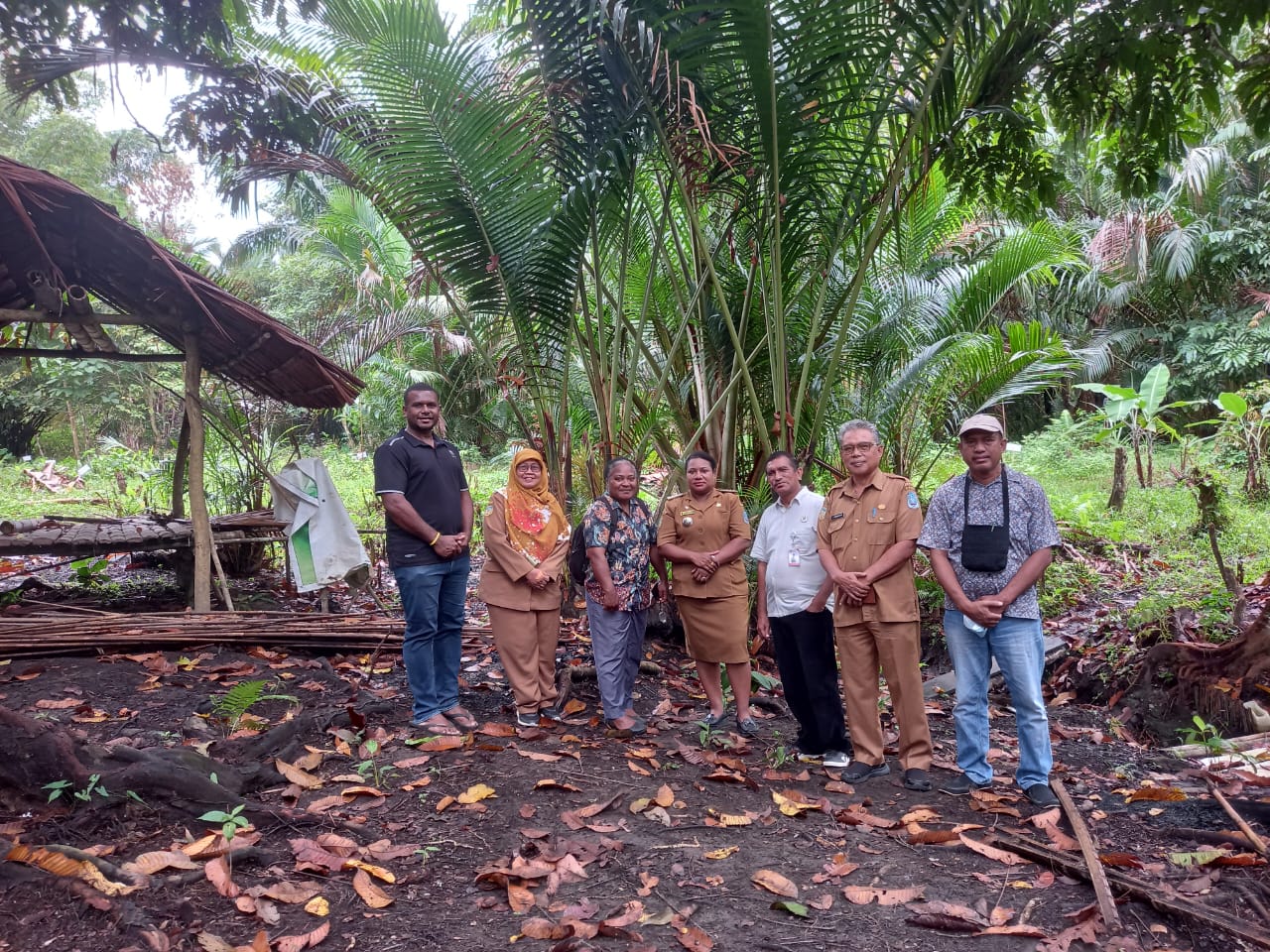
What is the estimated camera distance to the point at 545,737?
4680mm

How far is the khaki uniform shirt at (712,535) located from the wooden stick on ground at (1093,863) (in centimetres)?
182

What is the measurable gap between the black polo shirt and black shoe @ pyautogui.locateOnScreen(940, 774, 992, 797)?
269 centimetres

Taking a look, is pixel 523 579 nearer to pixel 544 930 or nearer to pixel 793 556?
pixel 793 556

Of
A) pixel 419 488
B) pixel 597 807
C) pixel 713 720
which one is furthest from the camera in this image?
pixel 713 720

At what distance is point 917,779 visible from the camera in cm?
426

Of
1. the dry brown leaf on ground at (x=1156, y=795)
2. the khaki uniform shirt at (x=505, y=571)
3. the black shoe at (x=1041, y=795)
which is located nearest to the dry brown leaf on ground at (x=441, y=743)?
the khaki uniform shirt at (x=505, y=571)

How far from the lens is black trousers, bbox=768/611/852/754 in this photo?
460 centimetres

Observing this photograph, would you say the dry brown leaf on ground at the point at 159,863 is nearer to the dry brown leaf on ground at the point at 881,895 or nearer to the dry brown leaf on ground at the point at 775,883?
the dry brown leaf on ground at the point at 775,883

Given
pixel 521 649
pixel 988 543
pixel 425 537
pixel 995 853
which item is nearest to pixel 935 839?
pixel 995 853

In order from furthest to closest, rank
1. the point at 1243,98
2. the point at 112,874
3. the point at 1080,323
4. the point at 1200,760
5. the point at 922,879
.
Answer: the point at 1080,323 → the point at 1200,760 → the point at 1243,98 → the point at 922,879 → the point at 112,874

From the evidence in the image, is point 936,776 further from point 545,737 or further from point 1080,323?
point 1080,323

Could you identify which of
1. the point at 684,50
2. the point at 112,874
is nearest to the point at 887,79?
the point at 684,50

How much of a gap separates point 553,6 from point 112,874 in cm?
467

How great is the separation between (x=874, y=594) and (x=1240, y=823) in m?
1.66
